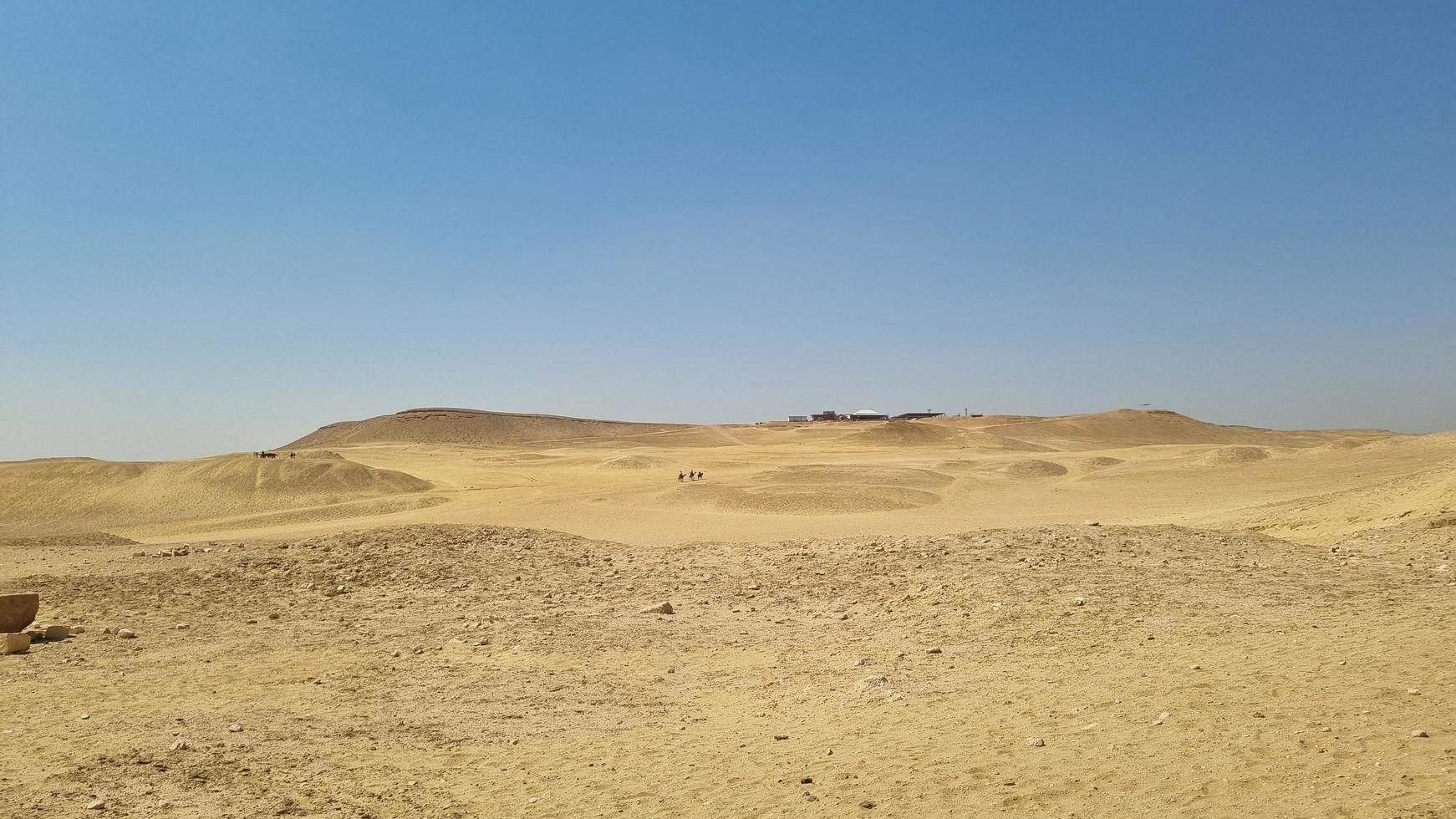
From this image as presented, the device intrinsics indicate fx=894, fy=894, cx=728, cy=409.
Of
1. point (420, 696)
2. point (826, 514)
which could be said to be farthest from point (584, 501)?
point (420, 696)

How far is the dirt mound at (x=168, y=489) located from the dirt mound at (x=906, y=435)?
141ft

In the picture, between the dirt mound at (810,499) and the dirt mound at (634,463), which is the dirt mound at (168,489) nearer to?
the dirt mound at (810,499)

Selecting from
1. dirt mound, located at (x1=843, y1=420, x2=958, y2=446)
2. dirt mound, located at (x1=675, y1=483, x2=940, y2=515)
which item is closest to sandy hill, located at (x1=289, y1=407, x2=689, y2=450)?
dirt mound, located at (x1=843, y1=420, x2=958, y2=446)

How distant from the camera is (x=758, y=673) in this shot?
8656 millimetres

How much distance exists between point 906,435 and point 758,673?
6374 cm

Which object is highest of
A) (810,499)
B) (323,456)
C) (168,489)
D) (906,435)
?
(906,435)

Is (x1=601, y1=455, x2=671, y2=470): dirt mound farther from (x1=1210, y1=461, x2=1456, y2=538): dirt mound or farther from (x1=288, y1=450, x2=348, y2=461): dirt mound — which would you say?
(x1=1210, y1=461, x2=1456, y2=538): dirt mound

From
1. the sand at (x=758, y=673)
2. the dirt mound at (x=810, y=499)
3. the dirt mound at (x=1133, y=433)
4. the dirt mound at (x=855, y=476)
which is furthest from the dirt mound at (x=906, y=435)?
the sand at (x=758, y=673)

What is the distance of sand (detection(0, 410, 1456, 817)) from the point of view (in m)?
5.48

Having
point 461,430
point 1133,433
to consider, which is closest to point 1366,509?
point 1133,433

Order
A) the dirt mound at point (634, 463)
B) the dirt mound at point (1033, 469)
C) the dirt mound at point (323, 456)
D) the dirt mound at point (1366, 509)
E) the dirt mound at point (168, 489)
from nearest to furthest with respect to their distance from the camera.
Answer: the dirt mound at point (1366, 509), the dirt mound at point (168, 489), the dirt mound at point (323, 456), the dirt mound at point (1033, 469), the dirt mound at point (634, 463)

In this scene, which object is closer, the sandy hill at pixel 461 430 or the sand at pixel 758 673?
the sand at pixel 758 673

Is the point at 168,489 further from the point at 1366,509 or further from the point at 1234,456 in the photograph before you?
the point at 1234,456

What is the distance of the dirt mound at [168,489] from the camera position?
2820 cm
